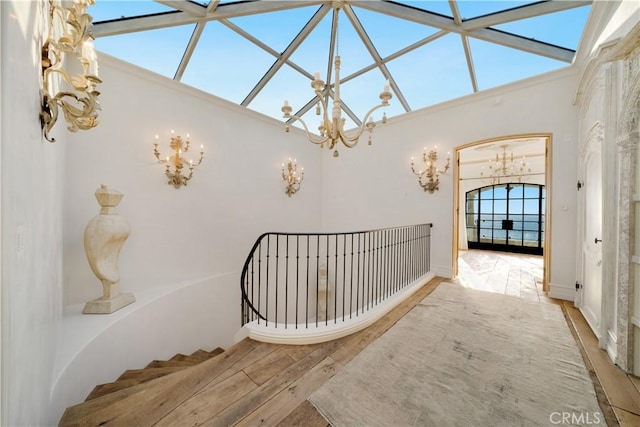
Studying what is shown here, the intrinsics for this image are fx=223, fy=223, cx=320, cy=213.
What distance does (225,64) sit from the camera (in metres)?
4.00

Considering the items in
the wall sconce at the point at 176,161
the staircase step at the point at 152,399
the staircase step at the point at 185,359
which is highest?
the wall sconce at the point at 176,161

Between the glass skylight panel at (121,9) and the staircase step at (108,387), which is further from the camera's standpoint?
the glass skylight panel at (121,9)

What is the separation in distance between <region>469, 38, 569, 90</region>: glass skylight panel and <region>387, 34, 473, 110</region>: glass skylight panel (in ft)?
0.70

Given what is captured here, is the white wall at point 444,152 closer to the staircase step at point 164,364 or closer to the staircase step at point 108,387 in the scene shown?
the staircase step at point 164,364

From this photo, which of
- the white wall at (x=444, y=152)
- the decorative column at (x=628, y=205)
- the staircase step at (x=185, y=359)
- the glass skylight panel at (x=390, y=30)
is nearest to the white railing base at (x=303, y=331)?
the staircase step at (x=185, y=359)

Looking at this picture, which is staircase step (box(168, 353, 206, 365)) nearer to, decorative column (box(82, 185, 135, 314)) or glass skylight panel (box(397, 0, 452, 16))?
decorative column (box(82, 185, 135, 314))

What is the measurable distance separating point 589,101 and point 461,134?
63.6 inches

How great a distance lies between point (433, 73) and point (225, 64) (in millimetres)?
3937

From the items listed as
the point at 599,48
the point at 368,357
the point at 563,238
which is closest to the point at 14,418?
the point at 368,357

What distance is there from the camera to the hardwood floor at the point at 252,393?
1.38 m

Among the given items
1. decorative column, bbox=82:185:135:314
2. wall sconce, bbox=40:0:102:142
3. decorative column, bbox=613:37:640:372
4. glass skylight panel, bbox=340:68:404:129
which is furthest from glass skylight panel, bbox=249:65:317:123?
decorative column, bbox=613:37:640:372

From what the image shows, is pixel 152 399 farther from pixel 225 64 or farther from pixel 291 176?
pixel 225 64

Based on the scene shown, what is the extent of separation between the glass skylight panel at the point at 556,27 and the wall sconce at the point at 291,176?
4.19 metres

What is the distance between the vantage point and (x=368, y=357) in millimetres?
1942
